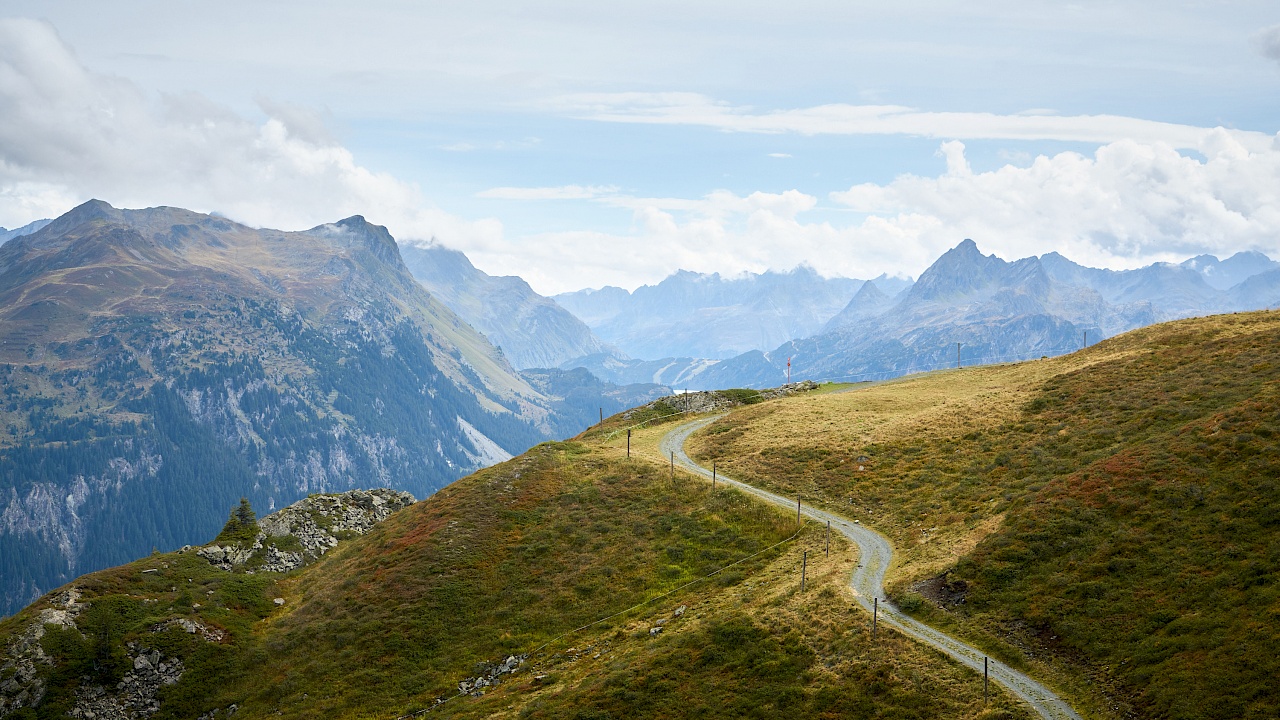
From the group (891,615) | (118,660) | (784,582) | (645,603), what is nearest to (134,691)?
(118,660)

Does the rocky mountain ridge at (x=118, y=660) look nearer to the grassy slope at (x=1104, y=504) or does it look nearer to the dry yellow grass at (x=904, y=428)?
the dry yellow grass at (x=904, y=428)

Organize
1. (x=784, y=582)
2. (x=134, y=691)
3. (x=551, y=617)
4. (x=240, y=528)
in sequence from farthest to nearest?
(x=240, y=528) → (x=134, y=691) → (x=551, y=617) → (x=784, y=582)

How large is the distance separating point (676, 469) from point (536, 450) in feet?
68.4

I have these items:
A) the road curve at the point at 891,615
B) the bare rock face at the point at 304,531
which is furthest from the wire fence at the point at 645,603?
the bare rock face at the point at 304,531

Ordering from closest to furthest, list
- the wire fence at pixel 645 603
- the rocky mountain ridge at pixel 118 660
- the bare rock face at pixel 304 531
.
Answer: the wire fence at pixel 645 603 → the rocky mountain ridge at pixel 118 660 → the bare rock face at pixel 304 531

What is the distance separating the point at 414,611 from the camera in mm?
62781

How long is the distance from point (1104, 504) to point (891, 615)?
17.3 metres

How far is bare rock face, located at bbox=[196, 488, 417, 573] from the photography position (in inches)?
3206

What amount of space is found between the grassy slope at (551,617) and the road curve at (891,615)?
1.33 metres

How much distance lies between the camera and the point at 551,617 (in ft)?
197

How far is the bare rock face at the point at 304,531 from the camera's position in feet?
267

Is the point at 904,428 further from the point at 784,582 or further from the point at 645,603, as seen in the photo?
the point at 645,603

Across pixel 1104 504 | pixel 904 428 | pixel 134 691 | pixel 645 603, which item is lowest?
pixel 134 691

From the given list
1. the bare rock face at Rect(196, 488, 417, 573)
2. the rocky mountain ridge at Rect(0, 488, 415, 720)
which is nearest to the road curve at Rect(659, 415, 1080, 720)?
the bare rock face at Rect(196, 488, 417, 573)
